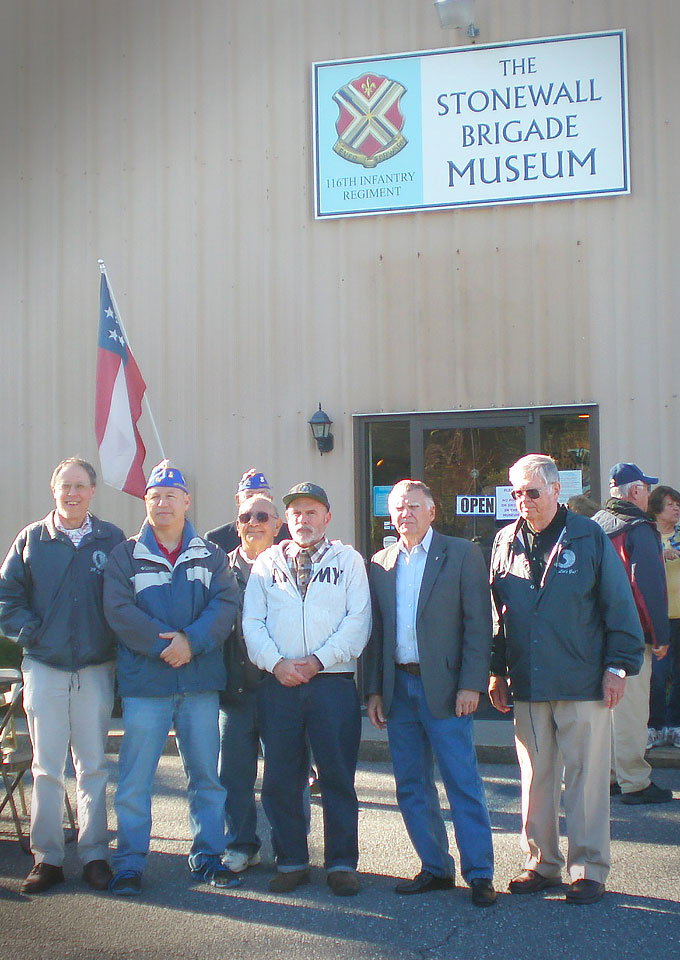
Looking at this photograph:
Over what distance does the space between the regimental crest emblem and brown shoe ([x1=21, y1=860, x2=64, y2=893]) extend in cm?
626

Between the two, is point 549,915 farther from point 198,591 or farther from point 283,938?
point 198,591

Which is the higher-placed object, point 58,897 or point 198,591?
point 198,591

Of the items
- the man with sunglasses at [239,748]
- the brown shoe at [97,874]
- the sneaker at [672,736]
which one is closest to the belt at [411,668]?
the man with sunglasses at [239,748]

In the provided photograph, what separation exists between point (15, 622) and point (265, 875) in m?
1.67

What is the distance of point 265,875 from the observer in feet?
15.2

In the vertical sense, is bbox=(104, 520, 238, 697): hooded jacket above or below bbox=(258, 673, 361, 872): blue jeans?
above

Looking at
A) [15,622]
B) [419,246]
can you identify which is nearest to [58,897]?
[15,622]

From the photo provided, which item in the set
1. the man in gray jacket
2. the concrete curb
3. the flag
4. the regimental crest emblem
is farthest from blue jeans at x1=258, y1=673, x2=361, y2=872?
the regimental crest emblem

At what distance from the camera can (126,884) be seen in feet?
14.4

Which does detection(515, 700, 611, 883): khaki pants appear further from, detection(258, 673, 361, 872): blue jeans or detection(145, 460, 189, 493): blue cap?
detection(145, 460, 189, 493): blue cap

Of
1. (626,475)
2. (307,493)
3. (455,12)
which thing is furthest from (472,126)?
(307,493)

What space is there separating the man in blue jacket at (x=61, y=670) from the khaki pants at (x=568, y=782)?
195 centimetres

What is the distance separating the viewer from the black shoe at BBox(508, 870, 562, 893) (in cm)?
430

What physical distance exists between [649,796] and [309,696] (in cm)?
244
